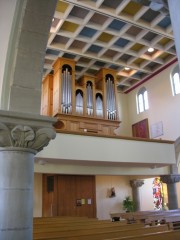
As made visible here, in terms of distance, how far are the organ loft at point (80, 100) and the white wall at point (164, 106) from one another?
6.21ft

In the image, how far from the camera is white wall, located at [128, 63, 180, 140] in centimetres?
1127

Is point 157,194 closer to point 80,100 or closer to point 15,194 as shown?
point 80,100

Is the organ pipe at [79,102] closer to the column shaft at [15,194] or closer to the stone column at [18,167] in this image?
the stone column at [18,167]

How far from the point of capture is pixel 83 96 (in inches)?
456

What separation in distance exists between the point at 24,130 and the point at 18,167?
38cm

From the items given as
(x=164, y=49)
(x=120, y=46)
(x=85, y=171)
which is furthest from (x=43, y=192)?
(x=164, y=49)

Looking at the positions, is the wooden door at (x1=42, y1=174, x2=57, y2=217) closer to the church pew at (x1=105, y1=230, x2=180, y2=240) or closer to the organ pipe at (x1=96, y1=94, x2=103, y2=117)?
the organ pipe at (x1=96, y1=94, x2=103, y2=117)

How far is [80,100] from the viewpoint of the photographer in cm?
1151

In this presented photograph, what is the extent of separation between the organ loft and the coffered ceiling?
0.65 metres

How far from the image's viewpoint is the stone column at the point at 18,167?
2537 mm

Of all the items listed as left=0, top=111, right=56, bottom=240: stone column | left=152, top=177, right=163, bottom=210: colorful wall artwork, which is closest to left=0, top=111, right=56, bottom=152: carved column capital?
left=0, top=111, right=56, bottom=240: stone column

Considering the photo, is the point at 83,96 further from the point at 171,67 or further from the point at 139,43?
the point at 171,67

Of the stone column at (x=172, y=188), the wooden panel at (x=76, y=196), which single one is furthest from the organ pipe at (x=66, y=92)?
the stone column at (x=172, y=188)

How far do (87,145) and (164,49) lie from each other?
5.99 meters
